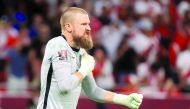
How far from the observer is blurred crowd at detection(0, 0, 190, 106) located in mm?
12758

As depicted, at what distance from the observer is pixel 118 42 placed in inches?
556

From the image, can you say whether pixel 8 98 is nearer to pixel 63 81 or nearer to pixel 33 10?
pixel 33 10

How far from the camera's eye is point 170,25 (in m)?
15.1

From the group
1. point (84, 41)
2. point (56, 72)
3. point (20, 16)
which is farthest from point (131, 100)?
point (20, 16)

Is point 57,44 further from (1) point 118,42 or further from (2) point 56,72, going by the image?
(1) point 118,42

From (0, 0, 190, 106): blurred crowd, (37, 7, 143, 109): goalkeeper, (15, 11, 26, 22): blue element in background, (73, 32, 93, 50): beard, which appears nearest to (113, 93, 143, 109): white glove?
(37, 7, 143, 109): goalkeeper

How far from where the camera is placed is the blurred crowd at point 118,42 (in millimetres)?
12758

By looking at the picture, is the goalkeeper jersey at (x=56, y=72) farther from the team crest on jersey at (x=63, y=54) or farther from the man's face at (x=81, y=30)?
the man's face at (x=81, y=30)

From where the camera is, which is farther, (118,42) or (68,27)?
(118,42)

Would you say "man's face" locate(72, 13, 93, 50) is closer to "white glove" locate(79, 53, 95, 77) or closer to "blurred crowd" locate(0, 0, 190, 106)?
"white glove" locate(79, 53, 95, 77)

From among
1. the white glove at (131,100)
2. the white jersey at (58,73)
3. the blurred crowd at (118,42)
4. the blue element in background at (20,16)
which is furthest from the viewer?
the blue element in background at (20,16)

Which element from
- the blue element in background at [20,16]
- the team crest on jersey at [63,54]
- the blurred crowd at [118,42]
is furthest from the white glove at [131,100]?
the blue element in background at [20,16]

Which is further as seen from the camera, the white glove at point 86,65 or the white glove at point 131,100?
the white glove at point 131,100

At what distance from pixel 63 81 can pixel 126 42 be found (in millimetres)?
8470
